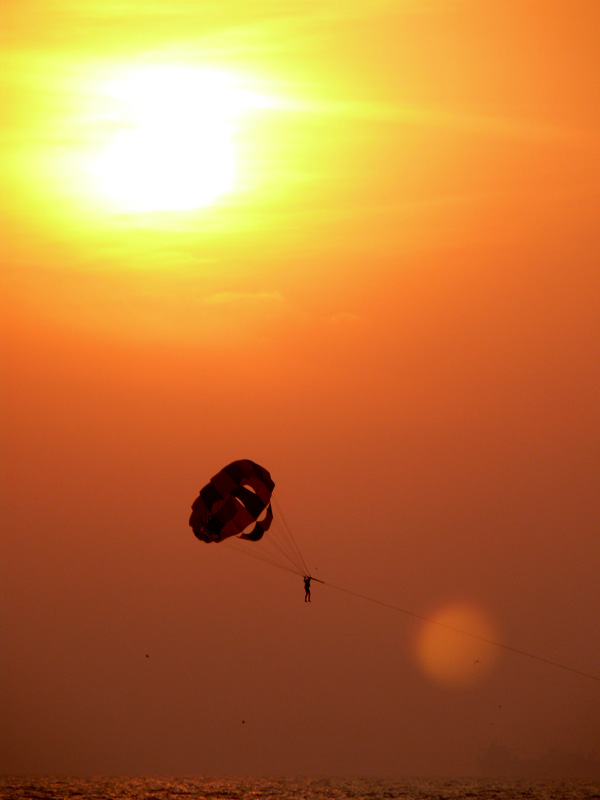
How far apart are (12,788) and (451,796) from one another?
3091 inches

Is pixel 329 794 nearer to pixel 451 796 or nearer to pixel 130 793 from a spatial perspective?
pixel 451 796

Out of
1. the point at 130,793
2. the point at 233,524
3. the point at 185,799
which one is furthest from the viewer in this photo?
the point at 130,793

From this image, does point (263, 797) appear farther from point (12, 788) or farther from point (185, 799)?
point (12, 788)

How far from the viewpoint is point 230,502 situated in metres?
51.8

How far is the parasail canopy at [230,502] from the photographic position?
51.6 metres

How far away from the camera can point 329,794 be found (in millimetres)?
169500

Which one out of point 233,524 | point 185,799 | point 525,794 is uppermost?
point 525,794

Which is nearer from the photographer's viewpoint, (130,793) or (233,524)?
(233,524)

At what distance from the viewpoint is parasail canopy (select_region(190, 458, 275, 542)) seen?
51.6 meters

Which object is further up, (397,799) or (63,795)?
(397,799)

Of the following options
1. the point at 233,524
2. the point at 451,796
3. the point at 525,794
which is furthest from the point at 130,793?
the point at 233,524

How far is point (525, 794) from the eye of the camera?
191500 mm

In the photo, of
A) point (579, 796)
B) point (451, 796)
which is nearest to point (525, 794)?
point (579, 796)

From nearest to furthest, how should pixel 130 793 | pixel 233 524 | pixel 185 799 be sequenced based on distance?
1. pixel 233 524
2. pixel 185 799
3. pixel 130 793
